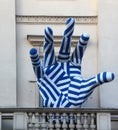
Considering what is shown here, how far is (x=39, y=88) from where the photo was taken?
17750 mm

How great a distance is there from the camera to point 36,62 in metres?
17.3

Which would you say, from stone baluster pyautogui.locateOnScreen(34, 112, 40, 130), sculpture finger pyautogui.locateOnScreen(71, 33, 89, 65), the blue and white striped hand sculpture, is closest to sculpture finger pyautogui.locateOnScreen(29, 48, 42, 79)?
the blue and white striped hand sculpture

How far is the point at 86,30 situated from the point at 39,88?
2.31 metres

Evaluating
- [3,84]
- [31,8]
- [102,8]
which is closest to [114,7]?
[102,8]

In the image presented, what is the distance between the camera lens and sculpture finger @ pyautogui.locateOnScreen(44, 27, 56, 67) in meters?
17.4

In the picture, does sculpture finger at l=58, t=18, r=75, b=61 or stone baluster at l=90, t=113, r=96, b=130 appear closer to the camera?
stone baluster at l=90, t=113, r=96, b=130

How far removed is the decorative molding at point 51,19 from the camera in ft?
63.2

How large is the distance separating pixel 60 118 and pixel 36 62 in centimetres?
131

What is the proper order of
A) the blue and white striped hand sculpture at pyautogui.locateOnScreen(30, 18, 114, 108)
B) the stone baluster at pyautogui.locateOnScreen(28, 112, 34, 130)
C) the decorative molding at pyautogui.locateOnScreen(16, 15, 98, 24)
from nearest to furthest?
the stone baluster at pyautogui.locateOnScreen(28, 112, 34, 130)
the blue and white striped hand sculpture at pyautogui.locateOnScreen(30, 18, 114, 108)
the decorative molding at pyautogui.locateOnScreen(16, 15, 98, 24)

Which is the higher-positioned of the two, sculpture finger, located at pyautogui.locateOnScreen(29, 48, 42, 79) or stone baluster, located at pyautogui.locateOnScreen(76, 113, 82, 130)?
sculpture finger, located at pyautogui.locateOnScreen(29, 48, 42, 79)

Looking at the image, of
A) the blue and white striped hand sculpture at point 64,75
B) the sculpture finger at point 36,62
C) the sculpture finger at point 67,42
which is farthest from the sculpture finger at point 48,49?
the sculpture finger at point 36,62

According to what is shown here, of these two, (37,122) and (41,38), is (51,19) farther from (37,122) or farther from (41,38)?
(37,122)

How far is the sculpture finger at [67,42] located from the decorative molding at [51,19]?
1.76m

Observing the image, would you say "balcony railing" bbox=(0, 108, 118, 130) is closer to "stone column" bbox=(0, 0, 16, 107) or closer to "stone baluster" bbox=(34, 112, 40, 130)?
"stone baluster" bbox=(34, 112, 40, 130)
